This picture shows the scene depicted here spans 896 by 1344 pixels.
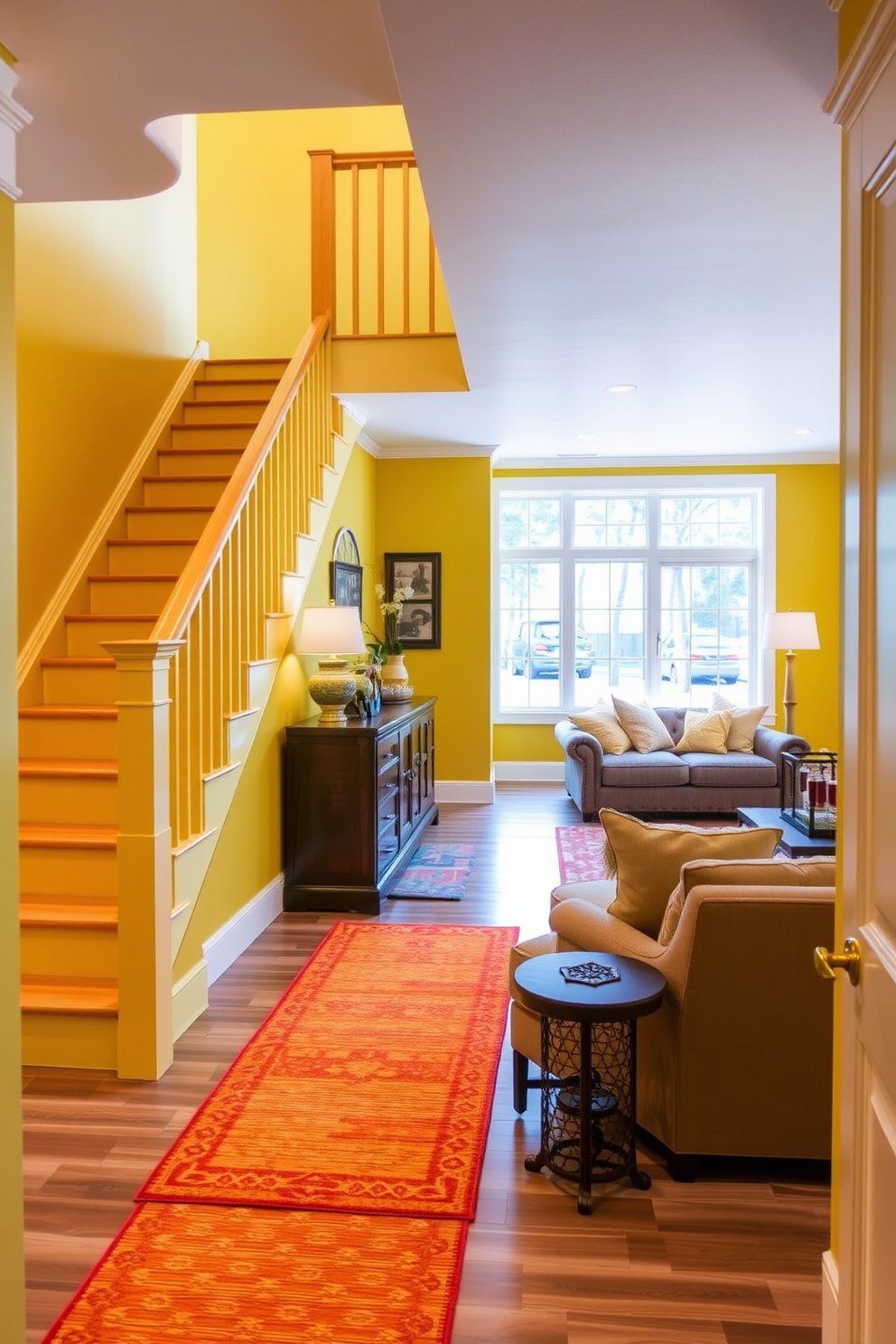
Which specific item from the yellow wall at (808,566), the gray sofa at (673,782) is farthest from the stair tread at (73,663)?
the yellow wall at (808,566)

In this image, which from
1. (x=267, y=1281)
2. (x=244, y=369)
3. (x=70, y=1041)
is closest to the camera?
(x=267, y=1281)

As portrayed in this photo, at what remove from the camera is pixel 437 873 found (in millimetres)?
5848

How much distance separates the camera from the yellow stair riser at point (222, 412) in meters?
6.04

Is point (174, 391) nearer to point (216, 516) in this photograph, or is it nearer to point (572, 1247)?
point (216, 516)

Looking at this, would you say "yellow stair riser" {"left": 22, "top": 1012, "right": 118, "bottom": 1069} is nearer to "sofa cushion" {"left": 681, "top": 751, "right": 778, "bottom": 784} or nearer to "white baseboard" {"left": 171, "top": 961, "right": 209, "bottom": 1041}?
"white baseboard" {"left": 171, "top": 961, "right": 209, "bottom": 1041}

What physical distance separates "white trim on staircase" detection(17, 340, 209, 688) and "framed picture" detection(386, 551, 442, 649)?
237 centimetres

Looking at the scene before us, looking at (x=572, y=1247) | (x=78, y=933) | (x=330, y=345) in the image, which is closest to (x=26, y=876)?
(x=78, y=933)

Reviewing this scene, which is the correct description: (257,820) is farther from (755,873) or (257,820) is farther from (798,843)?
(755,873)

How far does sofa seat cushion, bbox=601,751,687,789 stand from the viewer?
24.2 feet

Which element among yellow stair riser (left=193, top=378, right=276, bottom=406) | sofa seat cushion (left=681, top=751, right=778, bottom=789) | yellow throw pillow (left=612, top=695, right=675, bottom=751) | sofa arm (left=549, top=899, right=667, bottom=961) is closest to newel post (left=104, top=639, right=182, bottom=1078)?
sofa arm (left=549, top=899, right=667, bottom=961)

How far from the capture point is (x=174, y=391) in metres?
6.14

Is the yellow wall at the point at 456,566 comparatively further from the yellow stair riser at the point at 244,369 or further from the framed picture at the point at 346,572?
the yellow stair riser at the point at 244,369

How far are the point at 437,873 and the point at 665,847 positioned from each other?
3125mm

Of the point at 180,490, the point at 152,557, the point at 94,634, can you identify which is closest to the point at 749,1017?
the point at 94,634
